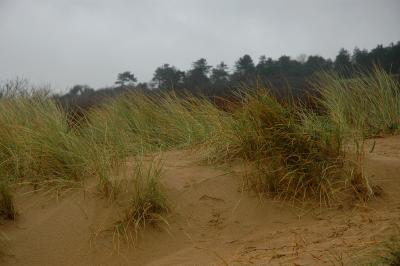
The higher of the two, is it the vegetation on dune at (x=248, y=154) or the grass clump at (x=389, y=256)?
the vegetation on dune at (x=248, y=154)

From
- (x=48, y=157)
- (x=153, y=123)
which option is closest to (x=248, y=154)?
(x=48, y=157)

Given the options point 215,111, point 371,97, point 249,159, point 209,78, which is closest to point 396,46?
point 209,78

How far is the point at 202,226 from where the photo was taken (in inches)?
118

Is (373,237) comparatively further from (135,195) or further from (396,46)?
(396,46)

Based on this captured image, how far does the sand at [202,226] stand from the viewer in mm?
2526

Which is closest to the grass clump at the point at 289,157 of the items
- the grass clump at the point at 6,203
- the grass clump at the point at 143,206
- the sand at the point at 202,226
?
the sand at the point at 202,226

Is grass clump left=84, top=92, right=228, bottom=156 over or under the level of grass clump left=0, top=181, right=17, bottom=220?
over

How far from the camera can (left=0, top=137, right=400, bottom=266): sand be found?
8.29 feet

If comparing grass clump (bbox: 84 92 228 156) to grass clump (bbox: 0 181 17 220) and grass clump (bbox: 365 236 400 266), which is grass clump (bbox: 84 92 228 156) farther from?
grass clump (bbox: 365 236 400 266)

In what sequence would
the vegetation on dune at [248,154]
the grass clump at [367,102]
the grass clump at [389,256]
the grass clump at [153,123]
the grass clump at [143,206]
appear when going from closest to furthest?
the grass clump at [389,256] → the grass clump at [143,206] → the vegetation on dune at [248,154] → the grass clump at [153,123] → the grass clump at [367,102]

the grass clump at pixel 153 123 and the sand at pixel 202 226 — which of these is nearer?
the sand at pixel 202 226

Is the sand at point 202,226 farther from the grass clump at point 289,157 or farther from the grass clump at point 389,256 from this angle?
the grass clump at point 389,256

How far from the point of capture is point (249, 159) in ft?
11.4

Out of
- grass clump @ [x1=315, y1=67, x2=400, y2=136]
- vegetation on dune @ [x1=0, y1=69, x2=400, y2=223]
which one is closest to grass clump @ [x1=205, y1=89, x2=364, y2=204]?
vegetation on dune @ [x1=0, y1=69, x2=400, y2=223]
